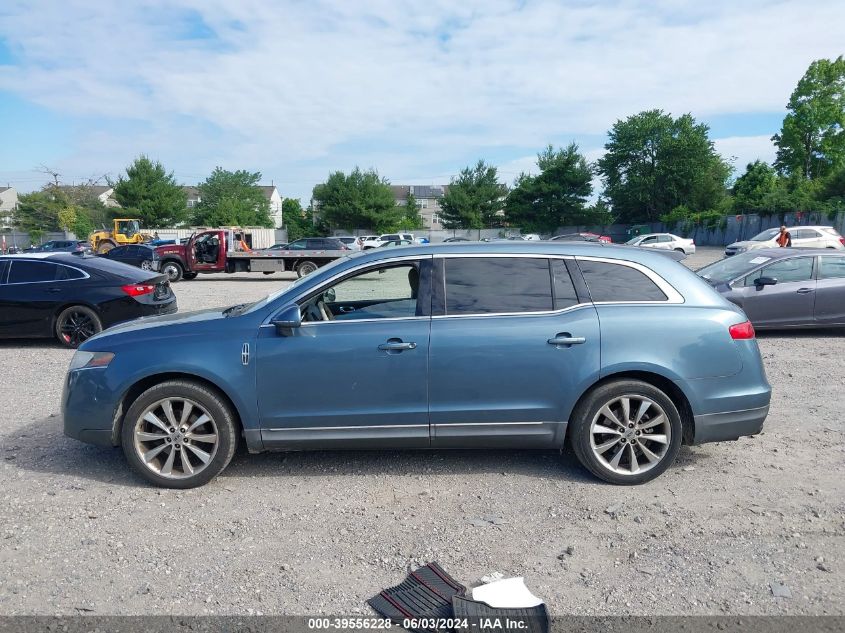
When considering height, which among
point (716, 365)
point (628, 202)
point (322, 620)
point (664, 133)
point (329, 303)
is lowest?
point (322, 620)

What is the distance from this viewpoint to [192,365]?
446 centimetres

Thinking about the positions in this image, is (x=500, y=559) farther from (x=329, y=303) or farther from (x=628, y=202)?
(x=628, y=202)

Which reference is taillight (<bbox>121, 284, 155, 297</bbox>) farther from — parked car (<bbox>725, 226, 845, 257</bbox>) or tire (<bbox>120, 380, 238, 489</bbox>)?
parked car (<bbox>725, 226, 845, 257</bbox>)

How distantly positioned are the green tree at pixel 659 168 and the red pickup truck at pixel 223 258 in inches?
2278

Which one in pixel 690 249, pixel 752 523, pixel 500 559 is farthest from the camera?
pixel 690 249

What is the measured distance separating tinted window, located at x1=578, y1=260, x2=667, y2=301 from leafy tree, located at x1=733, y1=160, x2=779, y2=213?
5758cm

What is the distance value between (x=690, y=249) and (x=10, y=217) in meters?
78.9

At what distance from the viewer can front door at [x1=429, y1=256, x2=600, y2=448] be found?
14.6 feet

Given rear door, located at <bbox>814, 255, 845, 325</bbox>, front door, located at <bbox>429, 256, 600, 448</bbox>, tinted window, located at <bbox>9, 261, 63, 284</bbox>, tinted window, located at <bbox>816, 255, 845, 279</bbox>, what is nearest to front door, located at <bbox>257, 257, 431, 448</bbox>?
front door, located at <bbox>429, 256, 600, 448</bbox>

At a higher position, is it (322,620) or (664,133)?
(664,133)

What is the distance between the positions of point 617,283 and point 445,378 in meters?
1.44

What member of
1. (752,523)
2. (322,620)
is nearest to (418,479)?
(322,620)

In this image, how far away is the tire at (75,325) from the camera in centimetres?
979

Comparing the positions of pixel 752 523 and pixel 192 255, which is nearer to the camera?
pixel 752 523
